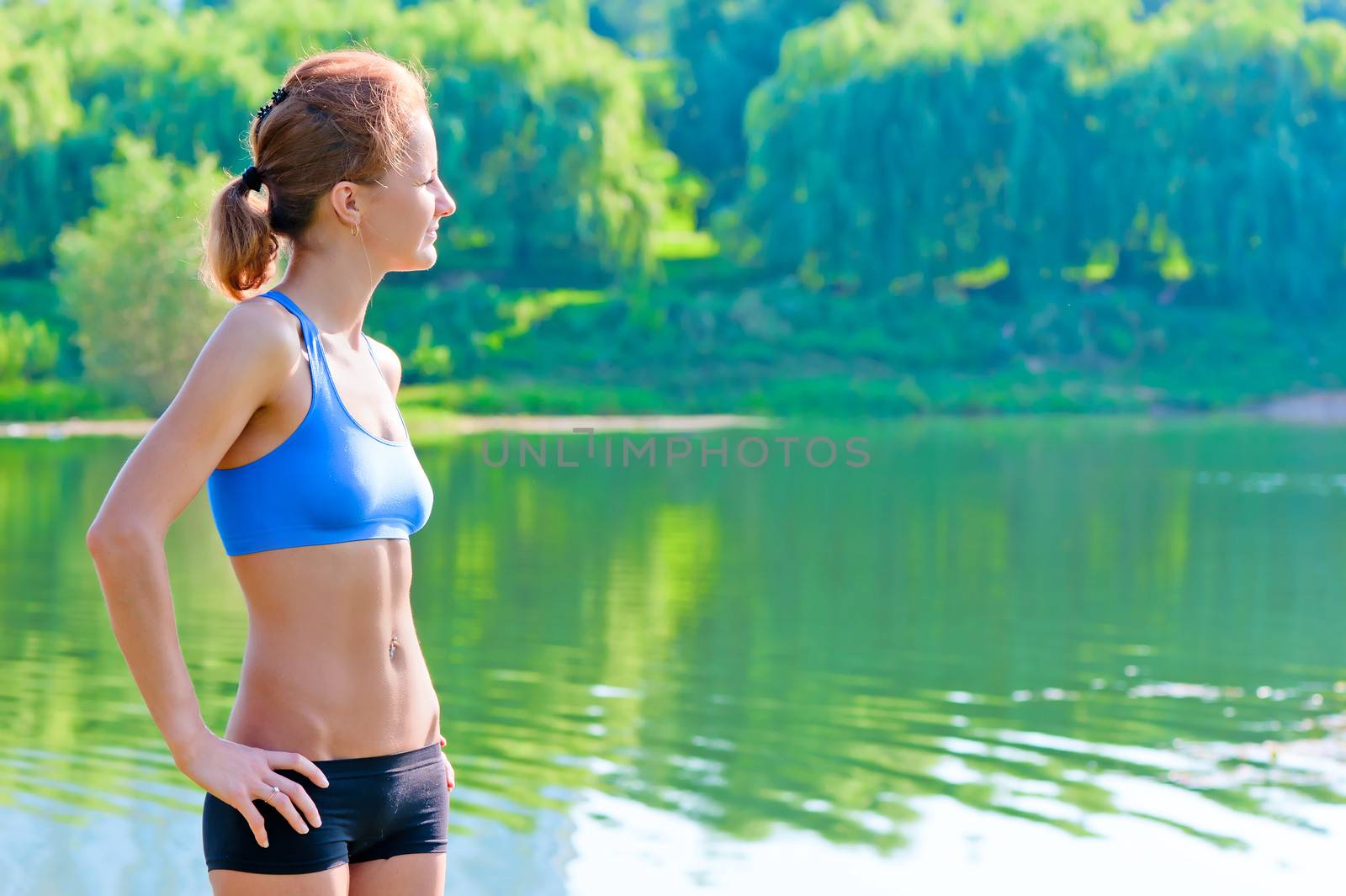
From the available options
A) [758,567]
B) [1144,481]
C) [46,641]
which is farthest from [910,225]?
[46,641]

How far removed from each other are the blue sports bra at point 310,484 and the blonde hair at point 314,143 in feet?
0.51

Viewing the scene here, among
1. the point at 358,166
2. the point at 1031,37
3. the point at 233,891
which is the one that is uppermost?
the point at 1031,37

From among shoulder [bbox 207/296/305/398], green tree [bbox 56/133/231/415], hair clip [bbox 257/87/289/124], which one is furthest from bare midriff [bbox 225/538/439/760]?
green tree [bbox 56/133/231/415]

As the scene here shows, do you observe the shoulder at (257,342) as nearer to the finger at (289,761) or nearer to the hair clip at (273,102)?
the hair clip at (273,102)

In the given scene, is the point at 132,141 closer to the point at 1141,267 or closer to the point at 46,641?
the point at 1141,267

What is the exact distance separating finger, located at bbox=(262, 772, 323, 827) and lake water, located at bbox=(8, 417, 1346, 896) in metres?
3.61

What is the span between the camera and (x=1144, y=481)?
74.0 feet

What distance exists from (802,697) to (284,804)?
715cm

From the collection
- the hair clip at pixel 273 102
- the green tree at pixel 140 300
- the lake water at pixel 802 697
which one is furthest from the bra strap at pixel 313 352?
the green tree at pixel 140 300

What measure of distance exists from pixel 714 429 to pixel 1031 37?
16.7 metres

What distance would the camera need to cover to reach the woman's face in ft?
8.05

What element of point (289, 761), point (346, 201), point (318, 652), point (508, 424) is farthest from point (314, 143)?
point (508, 424)

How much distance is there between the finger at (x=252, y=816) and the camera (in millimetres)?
2273

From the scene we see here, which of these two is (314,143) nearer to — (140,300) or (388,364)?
(388,364)
